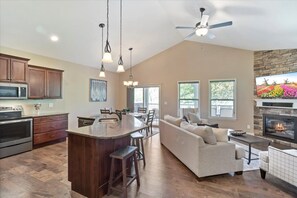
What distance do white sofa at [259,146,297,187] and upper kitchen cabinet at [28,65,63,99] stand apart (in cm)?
568

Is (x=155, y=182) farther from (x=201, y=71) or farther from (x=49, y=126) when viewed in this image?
(x=201, y=71)

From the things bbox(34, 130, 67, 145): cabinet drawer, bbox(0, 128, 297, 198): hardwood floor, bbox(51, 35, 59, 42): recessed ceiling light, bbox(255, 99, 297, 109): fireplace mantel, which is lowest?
bbox(0, 128, 297, 198): hardwood floor

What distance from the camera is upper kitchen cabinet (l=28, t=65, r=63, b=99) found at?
16.4 ft

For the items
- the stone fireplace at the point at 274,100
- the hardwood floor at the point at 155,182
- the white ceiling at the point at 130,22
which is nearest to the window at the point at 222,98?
the stone fireplace at the point at 274,100

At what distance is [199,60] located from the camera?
7625mm

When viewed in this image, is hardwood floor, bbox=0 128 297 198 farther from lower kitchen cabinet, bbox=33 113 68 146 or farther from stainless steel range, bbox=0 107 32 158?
lower kitchen cabinet, bbox=33 113 68 146

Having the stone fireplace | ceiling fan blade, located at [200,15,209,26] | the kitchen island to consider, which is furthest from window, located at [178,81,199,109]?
the kitchen island

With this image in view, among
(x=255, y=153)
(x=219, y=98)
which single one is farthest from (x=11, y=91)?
(x=219, y=98)

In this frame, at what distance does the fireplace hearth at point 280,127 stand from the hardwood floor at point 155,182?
277 cm

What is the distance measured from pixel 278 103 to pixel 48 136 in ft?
23.0

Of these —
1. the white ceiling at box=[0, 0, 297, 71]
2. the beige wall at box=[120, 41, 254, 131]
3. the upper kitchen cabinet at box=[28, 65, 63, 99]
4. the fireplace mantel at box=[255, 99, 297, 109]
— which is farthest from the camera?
the beige wall at box=[120, 41, 254, 131]

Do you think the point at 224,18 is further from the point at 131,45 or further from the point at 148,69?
the point at 148,69

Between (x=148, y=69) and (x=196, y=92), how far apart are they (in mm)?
2560

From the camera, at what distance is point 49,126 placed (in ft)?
16.9
